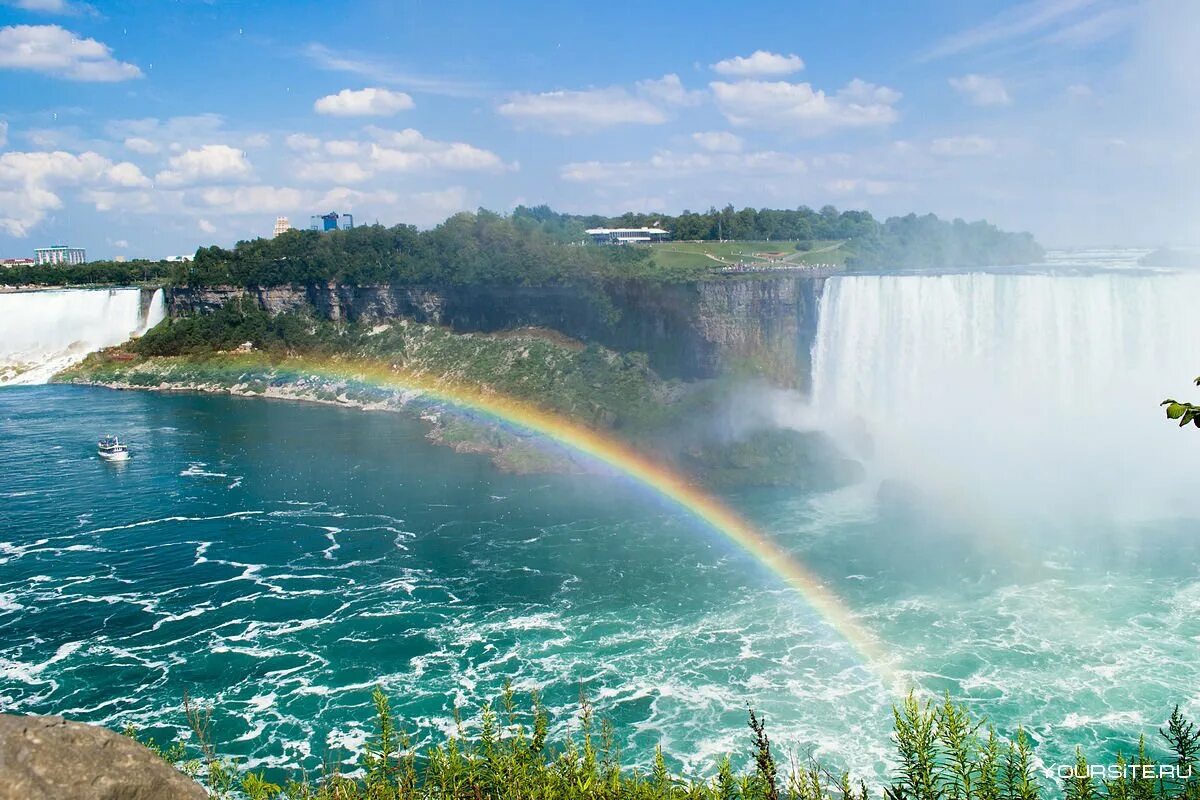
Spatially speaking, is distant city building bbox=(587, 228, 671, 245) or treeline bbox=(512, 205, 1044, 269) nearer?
treeline bbox=(512, 205, 1044, 269)

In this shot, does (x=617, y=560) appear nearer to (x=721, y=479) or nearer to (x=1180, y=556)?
(x=721, y=479)

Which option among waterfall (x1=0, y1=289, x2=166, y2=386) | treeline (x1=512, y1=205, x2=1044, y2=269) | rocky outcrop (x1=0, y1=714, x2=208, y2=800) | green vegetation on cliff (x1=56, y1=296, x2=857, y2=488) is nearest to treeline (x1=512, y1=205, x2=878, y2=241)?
treeline (x1=512, y1=205, x2=1044, y2=269)

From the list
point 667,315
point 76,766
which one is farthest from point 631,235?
point 76,766

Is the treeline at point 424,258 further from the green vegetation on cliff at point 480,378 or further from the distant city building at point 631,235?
the distant city building at point 631,235

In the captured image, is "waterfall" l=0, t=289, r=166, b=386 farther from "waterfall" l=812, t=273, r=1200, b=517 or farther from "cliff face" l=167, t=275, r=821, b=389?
"waterfall" l=812, t=273, r=1200, b=517

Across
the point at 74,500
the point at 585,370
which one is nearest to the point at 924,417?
the point at 585,370

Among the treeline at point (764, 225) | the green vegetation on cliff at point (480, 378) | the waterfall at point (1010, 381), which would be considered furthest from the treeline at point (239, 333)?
the waterfall at point (1010, 381)
